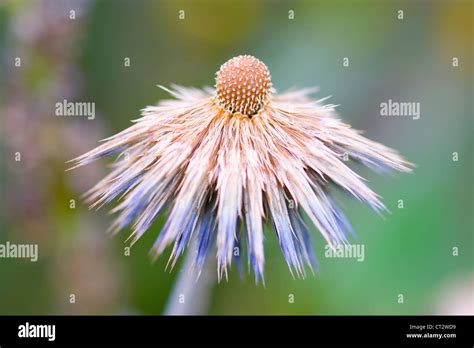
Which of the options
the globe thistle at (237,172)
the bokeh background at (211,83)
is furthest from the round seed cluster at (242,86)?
the bokeh background at (211,83)

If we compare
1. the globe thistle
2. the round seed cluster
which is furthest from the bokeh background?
the round seed cluster

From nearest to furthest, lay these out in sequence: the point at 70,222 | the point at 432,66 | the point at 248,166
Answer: the point at 248,166 < the point at 70,222 < the point at 432,66

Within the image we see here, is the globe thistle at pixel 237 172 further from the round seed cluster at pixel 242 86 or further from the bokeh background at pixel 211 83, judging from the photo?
the bokeh background at pixel 211 83

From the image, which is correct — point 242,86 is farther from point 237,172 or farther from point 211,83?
point 211,83

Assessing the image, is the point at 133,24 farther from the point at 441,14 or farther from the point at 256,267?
the point at 256,267

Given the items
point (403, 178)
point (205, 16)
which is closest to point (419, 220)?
point (403, 178)
